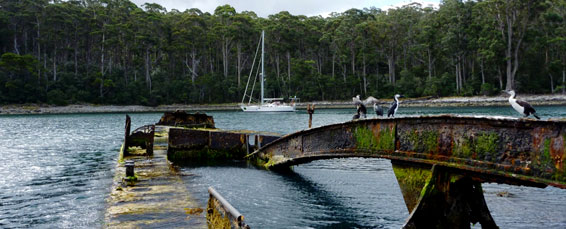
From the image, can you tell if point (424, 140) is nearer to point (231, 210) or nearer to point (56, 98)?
point (231, 210)

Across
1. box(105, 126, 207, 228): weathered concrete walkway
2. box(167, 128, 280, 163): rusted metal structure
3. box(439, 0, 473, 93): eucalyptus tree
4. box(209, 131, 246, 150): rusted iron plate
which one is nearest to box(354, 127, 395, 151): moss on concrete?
box(105, 126, 207, 228): weathered concrete walkway

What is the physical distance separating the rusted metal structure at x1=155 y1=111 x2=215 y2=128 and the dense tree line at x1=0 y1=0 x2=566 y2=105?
175 feet

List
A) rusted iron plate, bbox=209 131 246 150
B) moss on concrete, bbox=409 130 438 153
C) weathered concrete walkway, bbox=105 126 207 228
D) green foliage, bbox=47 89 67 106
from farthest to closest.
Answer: green foliage, bbox=47 89 67 106 < rusted iron plate, bbox=209 131 246 150 < weathered concrete walkway, bbox=105 126 207 228 < moss on concrete, bbox=409 130 438 153

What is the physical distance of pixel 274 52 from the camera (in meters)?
89.4

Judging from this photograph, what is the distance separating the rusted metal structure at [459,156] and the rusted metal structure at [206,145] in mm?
8242

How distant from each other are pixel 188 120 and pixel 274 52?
2603 inches

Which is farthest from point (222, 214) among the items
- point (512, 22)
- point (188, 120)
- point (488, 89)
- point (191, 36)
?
point (191, 36)

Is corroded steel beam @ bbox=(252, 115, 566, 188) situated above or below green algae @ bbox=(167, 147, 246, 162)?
above

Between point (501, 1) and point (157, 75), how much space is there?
6521cm

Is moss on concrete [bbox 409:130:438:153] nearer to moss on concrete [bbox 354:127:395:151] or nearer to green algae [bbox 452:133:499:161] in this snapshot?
green algae [bbox 452:133:499:161]

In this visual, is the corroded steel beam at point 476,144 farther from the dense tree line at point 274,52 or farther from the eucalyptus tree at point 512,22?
the eucalyptus tree at point 512,22

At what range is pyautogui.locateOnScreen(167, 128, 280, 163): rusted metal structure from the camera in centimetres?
1583

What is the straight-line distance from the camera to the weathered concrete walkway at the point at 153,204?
24.3 ft

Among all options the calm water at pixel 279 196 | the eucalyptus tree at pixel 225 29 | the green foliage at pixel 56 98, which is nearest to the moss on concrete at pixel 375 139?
the calm water at pixel 279 196
